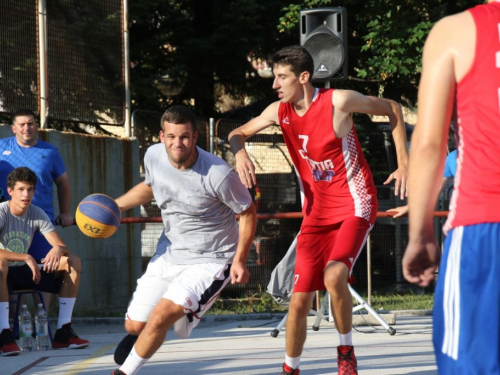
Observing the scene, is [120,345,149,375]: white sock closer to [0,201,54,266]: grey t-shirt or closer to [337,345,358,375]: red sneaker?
[337,345,358,375]: red sneaker

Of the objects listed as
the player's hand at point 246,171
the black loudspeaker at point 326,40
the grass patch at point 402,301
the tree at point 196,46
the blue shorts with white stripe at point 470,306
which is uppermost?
the tree at point 196,46

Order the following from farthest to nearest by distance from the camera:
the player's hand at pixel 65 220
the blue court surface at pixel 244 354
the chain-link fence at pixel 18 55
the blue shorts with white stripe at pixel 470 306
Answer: the chain-link fence at pixel 18 55 → the player's hand at pixel 65 220 → the blue court surface at pixel 244 354 → the blue shorts with white stripe at pixel 470 306

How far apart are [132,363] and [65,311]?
3.14 metres

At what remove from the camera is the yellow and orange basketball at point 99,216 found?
21.9 feet

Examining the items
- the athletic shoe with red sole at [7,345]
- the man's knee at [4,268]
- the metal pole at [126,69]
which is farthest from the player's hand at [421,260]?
the metal pole at [126,69]

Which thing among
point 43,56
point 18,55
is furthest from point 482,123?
point 43,56

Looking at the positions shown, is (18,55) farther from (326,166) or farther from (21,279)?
(326,166)

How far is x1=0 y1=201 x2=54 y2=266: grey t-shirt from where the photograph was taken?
8.45 m

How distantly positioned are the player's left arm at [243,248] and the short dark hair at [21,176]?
3.12 metres

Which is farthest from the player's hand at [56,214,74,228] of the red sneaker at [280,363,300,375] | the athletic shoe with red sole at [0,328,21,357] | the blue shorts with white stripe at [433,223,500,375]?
the blue shorts with white stripe at [433,223,500,375]

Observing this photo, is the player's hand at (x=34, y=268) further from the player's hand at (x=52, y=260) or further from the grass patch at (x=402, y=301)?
the grass patch at (x=402, y=301)

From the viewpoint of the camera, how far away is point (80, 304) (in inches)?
477

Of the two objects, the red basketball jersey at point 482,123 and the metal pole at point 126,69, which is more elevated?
the metal pole at point 126,69

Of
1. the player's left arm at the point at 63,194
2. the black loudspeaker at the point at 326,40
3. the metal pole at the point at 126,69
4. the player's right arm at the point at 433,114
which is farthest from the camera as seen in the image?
the metal pole at the point at 126,69
